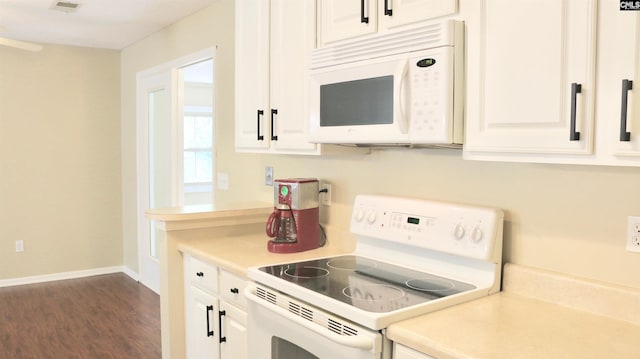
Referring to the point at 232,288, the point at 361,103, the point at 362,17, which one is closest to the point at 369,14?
the point at 362,17

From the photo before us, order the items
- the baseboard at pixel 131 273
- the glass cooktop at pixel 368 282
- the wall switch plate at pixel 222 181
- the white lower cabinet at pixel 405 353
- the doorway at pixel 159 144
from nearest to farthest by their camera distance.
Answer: the white lower cabinet at pixel 405 353, the glass cooktop at pixel 368 282, the wall switch plate at pixel 222 181, the doorway at pixel 159 144, the baseboard at pixel 131 273

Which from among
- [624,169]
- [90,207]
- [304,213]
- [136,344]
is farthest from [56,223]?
[624,169]

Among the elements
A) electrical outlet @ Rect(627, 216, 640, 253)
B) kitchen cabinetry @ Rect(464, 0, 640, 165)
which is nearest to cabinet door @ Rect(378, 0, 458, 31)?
kitchen cabinetry @ Rect(464, 0, 640, 165)

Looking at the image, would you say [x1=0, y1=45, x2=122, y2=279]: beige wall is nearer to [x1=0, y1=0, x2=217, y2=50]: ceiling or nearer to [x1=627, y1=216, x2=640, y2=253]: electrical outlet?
[x1=0, y1=0, x2=217, y2=50]: ceiling

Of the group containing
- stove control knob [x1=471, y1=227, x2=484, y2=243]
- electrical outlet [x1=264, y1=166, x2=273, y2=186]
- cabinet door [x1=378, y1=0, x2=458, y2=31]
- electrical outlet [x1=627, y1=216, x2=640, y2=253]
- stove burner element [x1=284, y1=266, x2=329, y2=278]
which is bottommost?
stove burner element [x1=284, y1=266, x2=329, y2=278]

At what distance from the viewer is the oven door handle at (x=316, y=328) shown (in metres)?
1.50

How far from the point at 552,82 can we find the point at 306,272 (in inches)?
43.3

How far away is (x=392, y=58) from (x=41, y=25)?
371 cm

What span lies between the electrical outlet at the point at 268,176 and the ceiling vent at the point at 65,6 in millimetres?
1856

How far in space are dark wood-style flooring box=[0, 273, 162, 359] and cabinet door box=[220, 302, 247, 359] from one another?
4.03 feet

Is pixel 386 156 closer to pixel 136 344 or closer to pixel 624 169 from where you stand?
pixel 624 169

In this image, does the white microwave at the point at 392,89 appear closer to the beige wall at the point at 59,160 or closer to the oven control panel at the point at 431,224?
the oven control panel at the point at 431,224

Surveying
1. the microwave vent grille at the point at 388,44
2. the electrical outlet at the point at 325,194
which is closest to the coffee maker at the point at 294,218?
the electrical outlet at the point at 325,194

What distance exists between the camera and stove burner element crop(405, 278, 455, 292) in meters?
1.80
